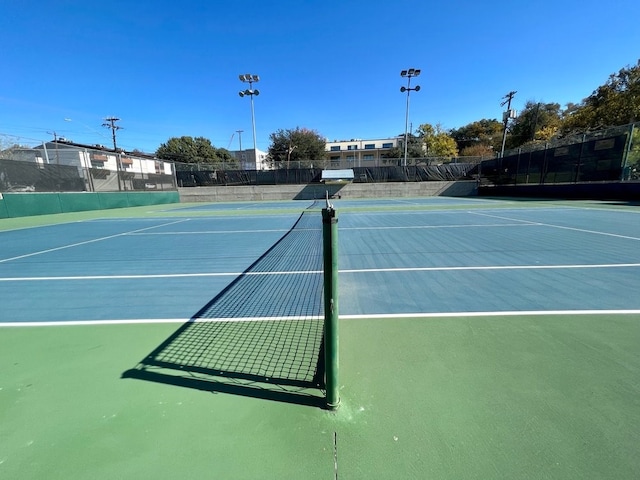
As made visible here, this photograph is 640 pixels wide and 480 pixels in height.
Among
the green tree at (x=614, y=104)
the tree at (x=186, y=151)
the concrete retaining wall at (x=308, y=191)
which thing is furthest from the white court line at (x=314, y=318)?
the tree at (x=186, y=151)

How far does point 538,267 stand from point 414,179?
26274 millimetres

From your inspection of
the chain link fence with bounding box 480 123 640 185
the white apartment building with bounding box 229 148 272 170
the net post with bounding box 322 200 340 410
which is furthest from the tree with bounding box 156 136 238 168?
the net post with bounding box 322 200 340 410

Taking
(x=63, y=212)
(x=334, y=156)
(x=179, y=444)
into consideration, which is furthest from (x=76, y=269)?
(x=334, y=156)

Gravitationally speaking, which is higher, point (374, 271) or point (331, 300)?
point (331, 300)

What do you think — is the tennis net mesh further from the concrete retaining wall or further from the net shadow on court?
the concrete retaining wall

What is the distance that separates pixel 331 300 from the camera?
1.72 meters

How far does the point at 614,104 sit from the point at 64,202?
52105 millimetres

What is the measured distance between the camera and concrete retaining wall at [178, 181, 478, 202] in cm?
2930

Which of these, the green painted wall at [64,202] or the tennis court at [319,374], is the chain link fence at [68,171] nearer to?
the green painted wall at [64,202]

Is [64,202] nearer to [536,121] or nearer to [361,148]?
[536,121]

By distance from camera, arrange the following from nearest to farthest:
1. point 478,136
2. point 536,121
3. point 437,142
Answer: point 536,121 < point 437,142 < point 478,136

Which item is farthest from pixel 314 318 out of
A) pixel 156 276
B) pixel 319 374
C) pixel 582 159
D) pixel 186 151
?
pixel 186 151

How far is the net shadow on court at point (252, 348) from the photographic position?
213 cm

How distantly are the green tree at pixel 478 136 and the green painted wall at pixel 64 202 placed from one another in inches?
2571
